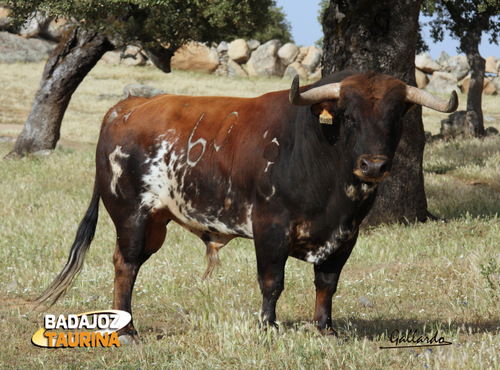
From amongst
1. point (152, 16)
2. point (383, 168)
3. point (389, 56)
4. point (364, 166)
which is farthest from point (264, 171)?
point (152, 16)

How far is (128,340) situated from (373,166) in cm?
268

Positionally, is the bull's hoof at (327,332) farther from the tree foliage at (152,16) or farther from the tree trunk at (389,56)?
the tree foliage at (152,16)

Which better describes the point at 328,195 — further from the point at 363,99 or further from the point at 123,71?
the point at 123,71

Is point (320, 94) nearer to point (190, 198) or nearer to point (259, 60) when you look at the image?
point (190, 198)

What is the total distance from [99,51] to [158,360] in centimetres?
1407

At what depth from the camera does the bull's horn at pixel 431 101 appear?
5027 mm

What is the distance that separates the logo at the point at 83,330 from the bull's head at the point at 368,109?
2.59 meters

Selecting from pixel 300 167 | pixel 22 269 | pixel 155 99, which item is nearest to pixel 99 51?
pixel 22 269

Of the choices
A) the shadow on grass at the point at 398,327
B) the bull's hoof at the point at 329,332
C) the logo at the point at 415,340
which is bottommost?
the shadow on grass at the point at 398,327

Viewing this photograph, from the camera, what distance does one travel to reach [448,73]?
49250 mm

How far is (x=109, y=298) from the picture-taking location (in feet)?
24.5

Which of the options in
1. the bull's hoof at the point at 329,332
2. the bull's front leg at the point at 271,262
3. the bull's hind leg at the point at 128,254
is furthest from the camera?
the bull's hind leg at the point at 128,254

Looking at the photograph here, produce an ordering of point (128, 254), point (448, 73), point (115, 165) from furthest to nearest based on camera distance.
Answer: point (448, 73)
point (115, 165)
point (128, 254)

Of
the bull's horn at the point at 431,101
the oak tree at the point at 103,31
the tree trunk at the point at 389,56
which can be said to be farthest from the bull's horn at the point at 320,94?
the oak tree at the point at 103,31
